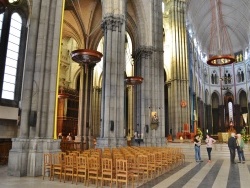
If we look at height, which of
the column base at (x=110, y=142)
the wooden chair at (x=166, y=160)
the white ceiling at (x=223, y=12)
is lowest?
the wooden chair at (x=166, y=160)

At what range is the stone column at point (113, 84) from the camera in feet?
48.3

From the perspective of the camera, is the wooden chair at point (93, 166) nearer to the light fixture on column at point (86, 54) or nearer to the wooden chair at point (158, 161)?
the wooden chair at point (158, 161)

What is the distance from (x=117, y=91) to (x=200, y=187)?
937 cm

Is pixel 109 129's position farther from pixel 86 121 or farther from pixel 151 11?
pixel 151 11

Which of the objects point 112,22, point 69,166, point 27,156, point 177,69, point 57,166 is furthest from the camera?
point 177,69

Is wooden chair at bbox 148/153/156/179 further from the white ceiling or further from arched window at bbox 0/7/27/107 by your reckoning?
the white ceiling

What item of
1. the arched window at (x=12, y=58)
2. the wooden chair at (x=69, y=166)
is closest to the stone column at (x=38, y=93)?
the wooden chair at (x=69, y=166)

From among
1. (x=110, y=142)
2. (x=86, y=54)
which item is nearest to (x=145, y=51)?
(x=86, y=54)

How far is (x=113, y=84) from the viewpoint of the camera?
15430 millimetres

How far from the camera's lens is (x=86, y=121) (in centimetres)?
2381

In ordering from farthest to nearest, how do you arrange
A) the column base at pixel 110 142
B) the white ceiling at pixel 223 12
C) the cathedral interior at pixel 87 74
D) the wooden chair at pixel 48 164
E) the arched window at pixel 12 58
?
the white ceiling at pixel 223 12 → the arched window at pixel 12 58 → the column base at pixel 110 142 → the cathedral interior at pixel 87 74 → the wooden chair at pixel 48 164

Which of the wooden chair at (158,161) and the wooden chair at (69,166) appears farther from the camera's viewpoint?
the wooden chair at (158,161)

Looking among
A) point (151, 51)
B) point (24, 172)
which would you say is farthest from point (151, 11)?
point (24, 172)

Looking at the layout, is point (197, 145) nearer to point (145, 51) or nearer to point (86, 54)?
point (86, 54)
